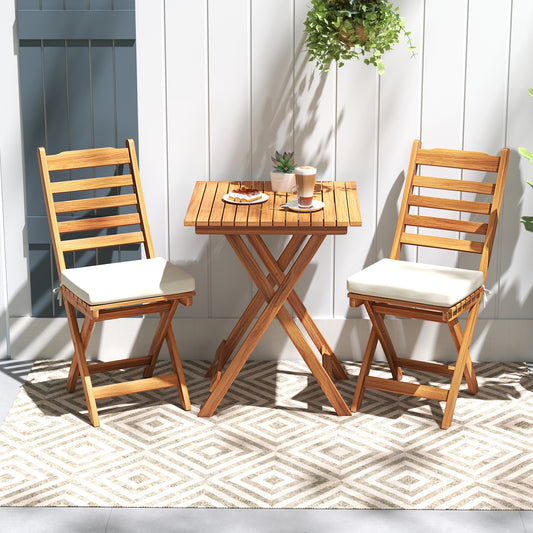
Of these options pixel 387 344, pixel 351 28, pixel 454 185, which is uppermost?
pixel 351 28

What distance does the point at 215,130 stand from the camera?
4.11 metres

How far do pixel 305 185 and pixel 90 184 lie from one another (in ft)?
3.48

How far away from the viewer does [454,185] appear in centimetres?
395

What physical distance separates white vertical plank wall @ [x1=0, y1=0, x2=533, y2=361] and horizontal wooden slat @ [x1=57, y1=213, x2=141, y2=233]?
0.22 metres

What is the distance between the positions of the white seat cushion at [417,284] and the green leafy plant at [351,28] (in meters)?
0.90

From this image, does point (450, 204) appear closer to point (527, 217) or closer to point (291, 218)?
point (527, 217)

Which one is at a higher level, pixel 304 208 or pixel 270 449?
pixel 304 208

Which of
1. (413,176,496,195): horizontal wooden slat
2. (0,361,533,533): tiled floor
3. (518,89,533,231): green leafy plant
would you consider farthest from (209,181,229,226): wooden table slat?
(518,89,533,231): green leafy plant

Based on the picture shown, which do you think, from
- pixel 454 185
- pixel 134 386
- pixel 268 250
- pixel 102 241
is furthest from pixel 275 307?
pixel 454 185

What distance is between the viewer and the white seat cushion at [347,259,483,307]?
11.4ft

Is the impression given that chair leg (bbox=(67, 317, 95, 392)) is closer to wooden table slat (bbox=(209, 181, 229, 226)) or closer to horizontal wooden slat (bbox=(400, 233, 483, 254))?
wooden table slat (bbox=(209, 181, 229, 226))

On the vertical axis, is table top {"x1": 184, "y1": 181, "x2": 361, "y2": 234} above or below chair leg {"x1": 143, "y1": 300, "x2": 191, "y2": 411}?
above

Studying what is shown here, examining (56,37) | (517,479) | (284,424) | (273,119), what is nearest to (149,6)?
(56,37)

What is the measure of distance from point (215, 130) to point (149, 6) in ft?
2.13
